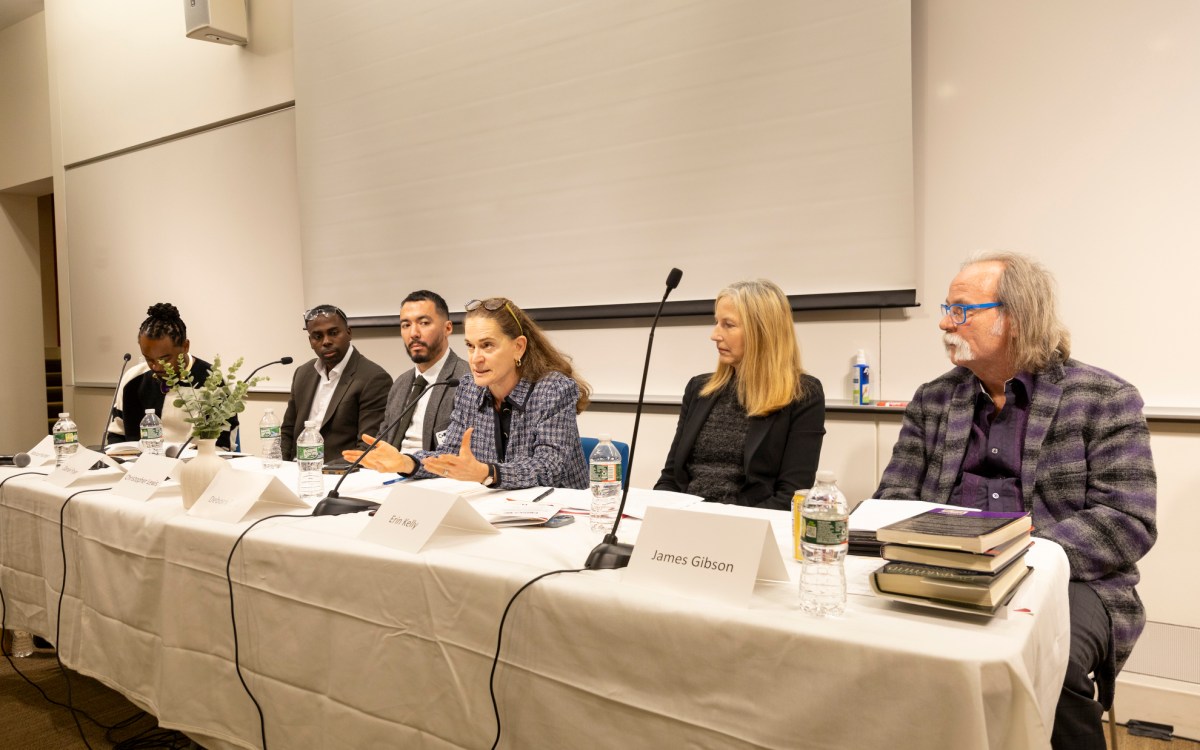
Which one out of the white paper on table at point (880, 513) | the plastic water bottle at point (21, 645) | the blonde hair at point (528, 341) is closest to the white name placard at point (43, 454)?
the plastic water bottle at point (21, 645)

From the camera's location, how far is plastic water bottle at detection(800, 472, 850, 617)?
1.04m

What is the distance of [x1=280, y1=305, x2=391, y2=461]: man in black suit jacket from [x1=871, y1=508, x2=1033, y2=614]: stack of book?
8.94 ft

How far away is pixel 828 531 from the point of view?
105 centimetres

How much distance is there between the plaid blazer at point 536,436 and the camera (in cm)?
220

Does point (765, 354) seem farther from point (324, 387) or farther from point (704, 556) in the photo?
point (324, 387)

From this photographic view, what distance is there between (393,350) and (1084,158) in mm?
3261

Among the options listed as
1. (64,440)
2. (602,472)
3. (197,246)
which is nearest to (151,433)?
(64,440)

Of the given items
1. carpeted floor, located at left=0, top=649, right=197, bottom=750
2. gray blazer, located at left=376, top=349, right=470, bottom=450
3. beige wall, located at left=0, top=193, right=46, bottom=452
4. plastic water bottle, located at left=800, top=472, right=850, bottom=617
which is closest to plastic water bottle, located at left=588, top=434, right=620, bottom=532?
plastic water bottle, located at left=800, top=472, right=850, bottom=617

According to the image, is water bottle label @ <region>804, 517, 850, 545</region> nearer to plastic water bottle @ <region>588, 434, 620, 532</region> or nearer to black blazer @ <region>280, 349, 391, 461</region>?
plastic water bottle @ <region>588, 434, 620, 532</region>

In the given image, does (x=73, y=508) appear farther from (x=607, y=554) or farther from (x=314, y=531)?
(x=607, y=554)

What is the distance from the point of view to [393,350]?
431 centimetres

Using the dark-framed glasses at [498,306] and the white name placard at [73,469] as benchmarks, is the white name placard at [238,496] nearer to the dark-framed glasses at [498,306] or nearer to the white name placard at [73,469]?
the white name placard at [73,469]

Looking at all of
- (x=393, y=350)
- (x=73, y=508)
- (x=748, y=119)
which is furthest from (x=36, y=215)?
(x=748, y=119)

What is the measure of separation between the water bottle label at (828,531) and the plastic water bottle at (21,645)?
306 cm
